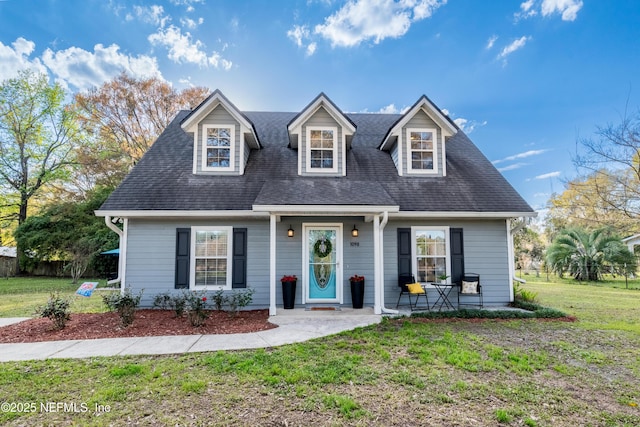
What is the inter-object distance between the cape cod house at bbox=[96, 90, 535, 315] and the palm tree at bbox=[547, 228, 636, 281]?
→ 1225 cm

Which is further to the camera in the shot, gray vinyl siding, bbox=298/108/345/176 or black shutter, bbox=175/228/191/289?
gray vinyl siding, bbox=298/108/345/176

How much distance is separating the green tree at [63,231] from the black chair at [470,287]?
701 inches

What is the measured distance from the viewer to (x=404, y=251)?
323 inches

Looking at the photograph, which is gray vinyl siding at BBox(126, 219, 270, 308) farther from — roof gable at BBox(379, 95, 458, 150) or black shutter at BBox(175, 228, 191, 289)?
roof gable at BBox(379, 95, 458, 150)

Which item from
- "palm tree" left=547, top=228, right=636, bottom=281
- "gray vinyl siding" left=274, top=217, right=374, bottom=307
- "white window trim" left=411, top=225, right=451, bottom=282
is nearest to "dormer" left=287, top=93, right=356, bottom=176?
"gray vinyl siding" left=274, top=217, right=374, bottom=307

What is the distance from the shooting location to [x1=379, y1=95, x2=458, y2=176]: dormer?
920 cm

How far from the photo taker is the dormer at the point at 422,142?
920cm

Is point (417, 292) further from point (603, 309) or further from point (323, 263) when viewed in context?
point (603, 309)

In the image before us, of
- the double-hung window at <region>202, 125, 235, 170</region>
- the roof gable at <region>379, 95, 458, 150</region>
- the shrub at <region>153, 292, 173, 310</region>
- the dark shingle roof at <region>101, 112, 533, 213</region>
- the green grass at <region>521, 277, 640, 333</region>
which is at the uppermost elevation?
the roof gable at <region>379, 95, 458, 150</region>

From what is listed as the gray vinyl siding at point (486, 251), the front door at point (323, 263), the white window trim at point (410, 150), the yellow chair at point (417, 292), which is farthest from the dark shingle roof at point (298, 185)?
the yellow chair at point (417, 292)

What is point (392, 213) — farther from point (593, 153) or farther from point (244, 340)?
point (593, 153)

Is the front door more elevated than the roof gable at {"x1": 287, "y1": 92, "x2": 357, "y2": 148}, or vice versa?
the roof gable at {"x1": 287, "y1": 92, "x2": 357, "y2": 148}

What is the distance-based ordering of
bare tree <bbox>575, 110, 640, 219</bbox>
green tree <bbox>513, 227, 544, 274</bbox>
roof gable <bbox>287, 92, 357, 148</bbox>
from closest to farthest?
roof gable <bbox>287, 92, 357, 148</bbox> < bare tree <bbox>575, 110, 640, 219</bbox> < green tree <bbox>513, 227, 544, 274</bbox>

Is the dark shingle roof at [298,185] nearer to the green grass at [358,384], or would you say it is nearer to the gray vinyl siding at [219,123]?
the gray vinyl siding at [219,123]
